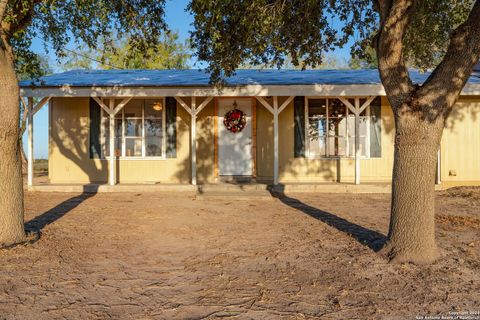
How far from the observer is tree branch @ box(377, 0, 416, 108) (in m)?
4.80

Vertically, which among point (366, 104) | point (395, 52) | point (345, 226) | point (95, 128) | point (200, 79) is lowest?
point (345, 226)

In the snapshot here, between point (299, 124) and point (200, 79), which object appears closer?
point (299, 124)

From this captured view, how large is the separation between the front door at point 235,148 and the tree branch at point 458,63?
7743mm

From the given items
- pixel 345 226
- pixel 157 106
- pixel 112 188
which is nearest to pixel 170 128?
pixel 157 106

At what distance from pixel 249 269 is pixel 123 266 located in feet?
4.72

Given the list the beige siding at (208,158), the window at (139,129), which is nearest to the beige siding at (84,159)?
the beige siding at (208,158)

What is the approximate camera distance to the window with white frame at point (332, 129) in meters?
12.0

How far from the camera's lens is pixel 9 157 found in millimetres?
5461

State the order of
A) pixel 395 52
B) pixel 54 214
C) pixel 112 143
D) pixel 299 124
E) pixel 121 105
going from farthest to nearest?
pixel 299 124 → pixel 112 143 → pixel 121 105 → pixel 54 214 → pixel 395 52

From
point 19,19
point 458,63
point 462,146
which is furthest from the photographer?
point 462,146

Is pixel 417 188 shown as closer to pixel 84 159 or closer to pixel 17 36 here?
pixel 17 36

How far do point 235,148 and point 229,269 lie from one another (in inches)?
304

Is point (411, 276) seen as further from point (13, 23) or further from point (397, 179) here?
point (13, 23)

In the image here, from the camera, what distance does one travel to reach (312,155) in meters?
12.0
